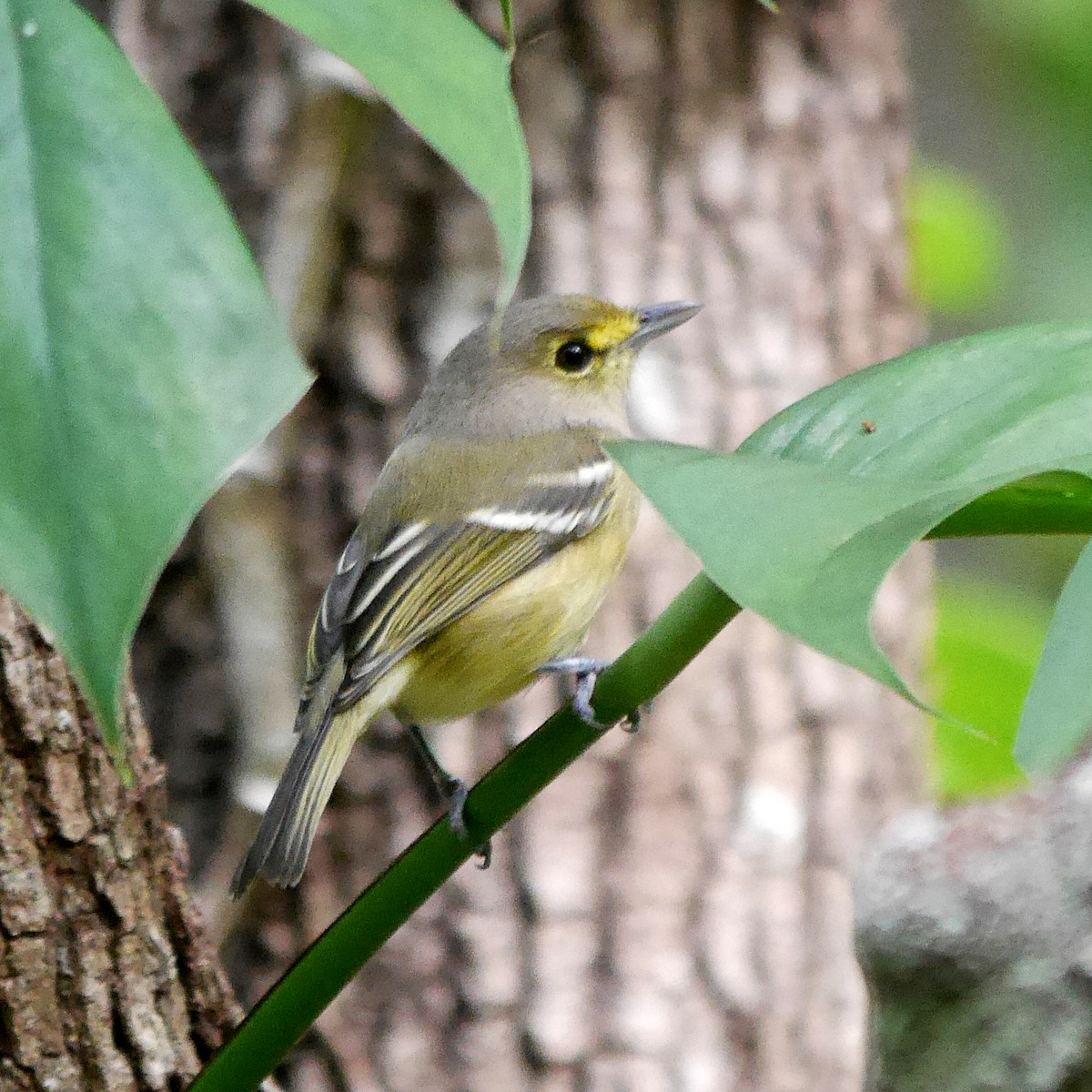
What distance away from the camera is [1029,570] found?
21.8ft

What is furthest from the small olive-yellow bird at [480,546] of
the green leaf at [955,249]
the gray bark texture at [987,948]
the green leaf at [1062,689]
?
the green leaf at [955,249]

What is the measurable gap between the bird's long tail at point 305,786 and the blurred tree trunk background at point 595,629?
1.24m

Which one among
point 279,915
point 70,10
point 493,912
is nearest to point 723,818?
point 493,912

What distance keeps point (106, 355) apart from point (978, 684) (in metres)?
3.94

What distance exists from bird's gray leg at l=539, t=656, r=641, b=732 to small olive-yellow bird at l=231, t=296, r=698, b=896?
0.04 feet

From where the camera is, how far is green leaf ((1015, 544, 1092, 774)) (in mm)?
768

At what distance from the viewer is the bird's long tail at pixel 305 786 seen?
1948 millimetres

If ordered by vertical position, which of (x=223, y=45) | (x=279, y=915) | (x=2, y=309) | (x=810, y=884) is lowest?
(x=2, y=309)

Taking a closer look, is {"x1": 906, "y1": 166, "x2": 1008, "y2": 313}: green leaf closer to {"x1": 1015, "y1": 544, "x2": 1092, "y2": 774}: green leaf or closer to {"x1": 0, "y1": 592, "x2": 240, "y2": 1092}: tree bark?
{"x1": 0, "y1": 592, "x2": 240, "y2": 1092}: tree bark

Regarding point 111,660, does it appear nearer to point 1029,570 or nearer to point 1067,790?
point 1067,790

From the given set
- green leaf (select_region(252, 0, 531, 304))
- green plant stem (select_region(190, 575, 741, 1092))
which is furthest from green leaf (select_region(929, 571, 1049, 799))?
green leaf (select_region(252, 0, 531, 304))

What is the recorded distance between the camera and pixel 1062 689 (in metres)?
0.82

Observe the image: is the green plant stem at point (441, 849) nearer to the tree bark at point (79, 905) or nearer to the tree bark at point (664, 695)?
the tree bark at point (79, 905)

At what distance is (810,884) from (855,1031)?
0.40 meters
